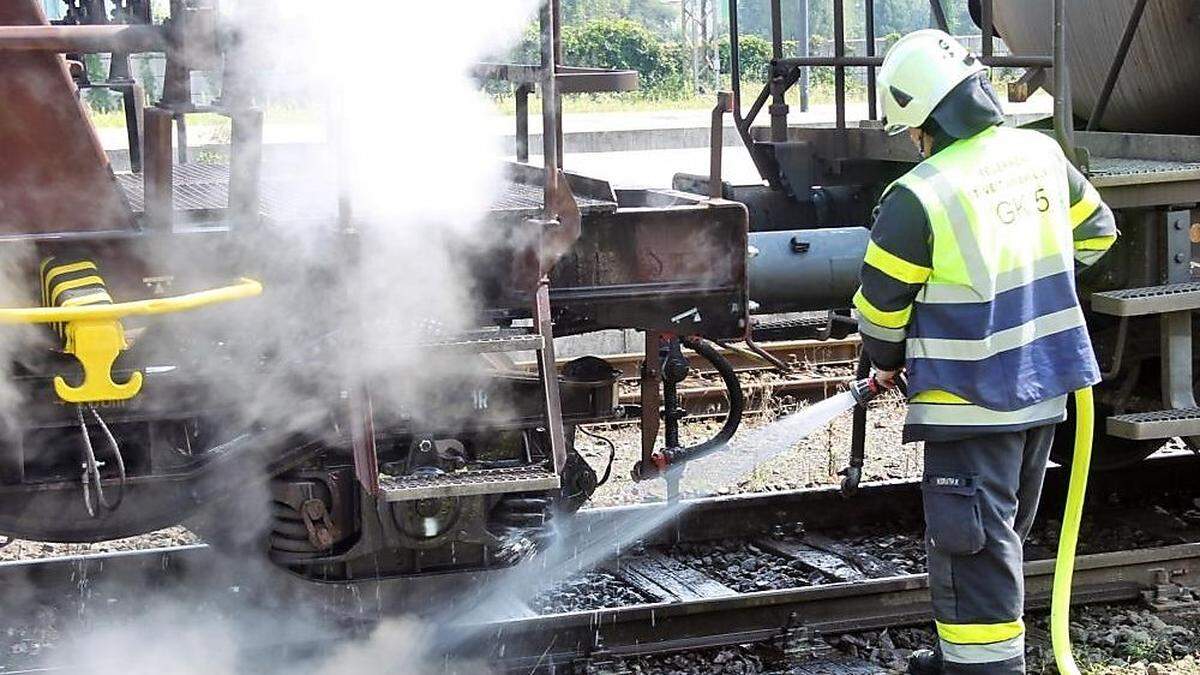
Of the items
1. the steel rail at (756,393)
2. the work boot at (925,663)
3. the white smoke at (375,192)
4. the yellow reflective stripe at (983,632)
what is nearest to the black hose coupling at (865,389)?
the yellow reflective stripe at (983,632)

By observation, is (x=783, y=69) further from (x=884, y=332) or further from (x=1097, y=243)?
(x=884, y=332)

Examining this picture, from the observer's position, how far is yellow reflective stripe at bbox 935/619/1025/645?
425 centimetres

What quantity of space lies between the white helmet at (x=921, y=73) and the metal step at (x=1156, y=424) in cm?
173

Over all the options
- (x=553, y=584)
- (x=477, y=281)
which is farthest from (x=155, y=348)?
(x=553, y=584)

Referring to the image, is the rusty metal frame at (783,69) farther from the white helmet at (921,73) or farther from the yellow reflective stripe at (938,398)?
the yellow reflective stripe at (938,398)

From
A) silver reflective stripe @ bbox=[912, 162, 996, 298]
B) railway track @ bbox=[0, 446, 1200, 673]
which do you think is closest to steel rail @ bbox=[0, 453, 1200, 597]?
railway track @ bbox=[0, 446, 1200, 673]

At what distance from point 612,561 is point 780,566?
2.17ft

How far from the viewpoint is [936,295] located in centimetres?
414

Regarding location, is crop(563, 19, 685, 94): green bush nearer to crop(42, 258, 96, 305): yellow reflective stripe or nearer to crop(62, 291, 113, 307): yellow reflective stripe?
crop(42, 258, 96, 305): yellow reflective stripe

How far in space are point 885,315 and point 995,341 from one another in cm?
31

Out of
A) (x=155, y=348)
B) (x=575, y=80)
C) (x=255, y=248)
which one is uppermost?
(x=575, y=80)

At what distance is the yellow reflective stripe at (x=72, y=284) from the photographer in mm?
3904

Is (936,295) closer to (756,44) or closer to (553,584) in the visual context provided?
(553,584)

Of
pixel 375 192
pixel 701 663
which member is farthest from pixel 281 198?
pixel 701 663
